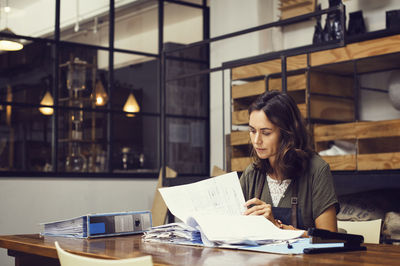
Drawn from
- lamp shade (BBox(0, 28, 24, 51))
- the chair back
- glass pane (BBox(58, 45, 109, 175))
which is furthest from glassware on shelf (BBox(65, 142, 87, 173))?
the chair back

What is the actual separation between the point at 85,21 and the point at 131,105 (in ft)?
3.55

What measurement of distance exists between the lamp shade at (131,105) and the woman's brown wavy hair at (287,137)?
13.4ft

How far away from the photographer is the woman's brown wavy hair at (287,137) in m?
2.26

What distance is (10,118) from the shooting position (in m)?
5.42

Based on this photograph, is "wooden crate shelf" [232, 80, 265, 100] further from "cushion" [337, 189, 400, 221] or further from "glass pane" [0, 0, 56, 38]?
"glass pane" [0, 0, 56, 38]

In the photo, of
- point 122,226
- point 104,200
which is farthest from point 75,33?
point 122,226

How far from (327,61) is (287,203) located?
2.53m

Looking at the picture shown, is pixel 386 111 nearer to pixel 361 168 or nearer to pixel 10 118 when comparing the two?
pixel 361 168

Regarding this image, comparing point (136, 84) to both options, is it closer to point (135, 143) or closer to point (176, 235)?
point (135, 143)

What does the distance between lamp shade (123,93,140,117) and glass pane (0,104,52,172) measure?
0.97 m

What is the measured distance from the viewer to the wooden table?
1.34m

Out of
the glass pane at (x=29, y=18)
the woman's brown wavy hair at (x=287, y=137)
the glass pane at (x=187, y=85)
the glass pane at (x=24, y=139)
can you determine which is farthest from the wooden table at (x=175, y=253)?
the glass pane at (x=187, y=85)

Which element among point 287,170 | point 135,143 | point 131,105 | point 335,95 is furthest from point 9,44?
point 287,170

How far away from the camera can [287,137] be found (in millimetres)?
2320
